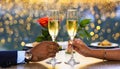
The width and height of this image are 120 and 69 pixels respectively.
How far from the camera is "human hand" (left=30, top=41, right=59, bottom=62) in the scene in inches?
53.7

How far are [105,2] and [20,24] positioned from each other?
1036mm

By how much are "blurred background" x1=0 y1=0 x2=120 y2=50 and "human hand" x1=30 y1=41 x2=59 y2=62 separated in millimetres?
1546

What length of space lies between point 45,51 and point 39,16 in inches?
65.6

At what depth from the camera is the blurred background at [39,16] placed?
115 inches

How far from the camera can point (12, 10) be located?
2.93 metres

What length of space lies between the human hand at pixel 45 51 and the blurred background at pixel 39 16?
1546mm

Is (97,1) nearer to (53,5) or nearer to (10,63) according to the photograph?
(53,5)

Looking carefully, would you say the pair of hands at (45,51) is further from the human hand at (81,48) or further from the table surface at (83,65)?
the human hand at (81,48)

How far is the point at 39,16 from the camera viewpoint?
3008mm

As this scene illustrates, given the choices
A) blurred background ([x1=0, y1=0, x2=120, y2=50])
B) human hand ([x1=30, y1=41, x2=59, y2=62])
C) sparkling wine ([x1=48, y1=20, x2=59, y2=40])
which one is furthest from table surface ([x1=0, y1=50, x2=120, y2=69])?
blurred background ([x1=0, y1=0, x2=120, y2=50])

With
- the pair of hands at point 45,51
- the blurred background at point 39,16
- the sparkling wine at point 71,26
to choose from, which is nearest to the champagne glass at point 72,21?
the sparkling wine at point 71,26

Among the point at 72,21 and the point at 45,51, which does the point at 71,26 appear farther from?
the point at 45,51

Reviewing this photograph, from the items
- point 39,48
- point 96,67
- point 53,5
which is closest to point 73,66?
point 96,67

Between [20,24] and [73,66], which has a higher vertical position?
[20,24]
